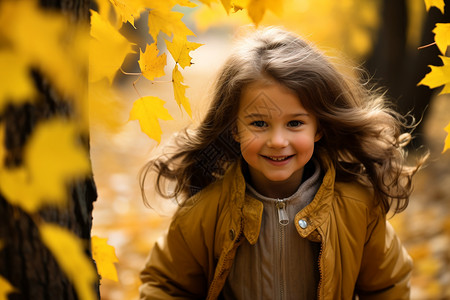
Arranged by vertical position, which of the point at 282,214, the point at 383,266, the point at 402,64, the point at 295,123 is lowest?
the point at 383,266

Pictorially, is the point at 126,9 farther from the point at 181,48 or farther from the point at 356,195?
the point at 356,195

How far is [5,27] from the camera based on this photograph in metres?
0.72

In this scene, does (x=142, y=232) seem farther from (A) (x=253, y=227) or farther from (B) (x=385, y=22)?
(B) (x=385, y=22)

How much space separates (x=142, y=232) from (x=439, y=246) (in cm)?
229

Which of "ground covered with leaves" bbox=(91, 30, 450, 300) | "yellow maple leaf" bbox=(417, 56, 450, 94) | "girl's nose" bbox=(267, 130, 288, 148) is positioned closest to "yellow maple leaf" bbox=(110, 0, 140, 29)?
"ground covered with leaves" bbox=(91, 30, 450, 300)

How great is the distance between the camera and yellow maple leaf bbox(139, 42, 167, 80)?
1362 mm

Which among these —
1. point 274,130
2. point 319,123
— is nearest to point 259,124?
point 274,130

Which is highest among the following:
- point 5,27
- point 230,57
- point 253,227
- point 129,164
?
point 129,164

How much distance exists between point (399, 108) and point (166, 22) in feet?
12.2

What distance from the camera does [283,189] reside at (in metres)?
1.79

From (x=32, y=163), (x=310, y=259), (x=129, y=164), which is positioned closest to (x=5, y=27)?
(x=32, y=163)

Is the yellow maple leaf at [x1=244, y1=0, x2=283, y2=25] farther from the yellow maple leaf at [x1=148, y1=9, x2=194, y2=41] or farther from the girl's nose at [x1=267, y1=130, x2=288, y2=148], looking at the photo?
the girl's nose at [x1=267, y1=130, x2=288, y2=148]

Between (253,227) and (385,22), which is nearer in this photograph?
(253,227)

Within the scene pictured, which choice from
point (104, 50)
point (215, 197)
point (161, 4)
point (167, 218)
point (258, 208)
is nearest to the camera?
point (104, 50)
